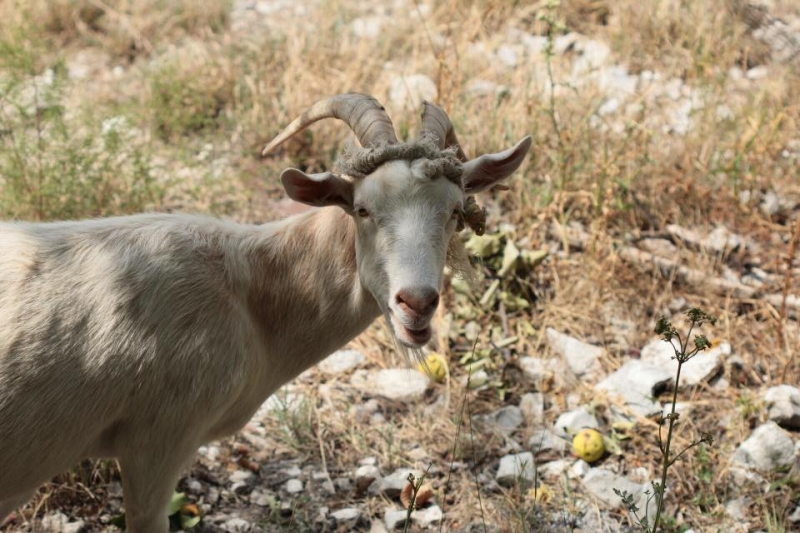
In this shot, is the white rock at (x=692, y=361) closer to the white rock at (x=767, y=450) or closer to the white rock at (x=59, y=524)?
the white rock at (x=767, y=450)

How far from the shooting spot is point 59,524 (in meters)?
4.09

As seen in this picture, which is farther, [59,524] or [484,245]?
[484,245]

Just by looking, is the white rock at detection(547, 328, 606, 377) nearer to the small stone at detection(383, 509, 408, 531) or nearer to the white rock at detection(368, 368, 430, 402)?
the white rock at detection(368, 368, 430, 402)

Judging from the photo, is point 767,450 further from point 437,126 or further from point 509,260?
point 437,126

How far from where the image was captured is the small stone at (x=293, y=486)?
452cm

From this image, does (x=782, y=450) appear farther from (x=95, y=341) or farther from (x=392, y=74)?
(x=392, y=74)

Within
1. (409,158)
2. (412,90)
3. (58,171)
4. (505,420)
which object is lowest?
(505,420)

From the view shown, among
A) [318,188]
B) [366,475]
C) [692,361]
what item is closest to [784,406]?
[692,361]

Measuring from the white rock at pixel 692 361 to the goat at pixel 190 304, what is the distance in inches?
81.5

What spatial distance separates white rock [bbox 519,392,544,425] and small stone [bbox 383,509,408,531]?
1.07 meters

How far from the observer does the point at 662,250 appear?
5.93 m

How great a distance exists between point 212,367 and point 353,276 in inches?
27.4

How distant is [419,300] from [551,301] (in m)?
2.73

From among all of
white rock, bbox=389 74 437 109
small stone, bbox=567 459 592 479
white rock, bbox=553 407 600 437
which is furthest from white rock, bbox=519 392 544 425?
white rock, bbox=389 74 437 109
